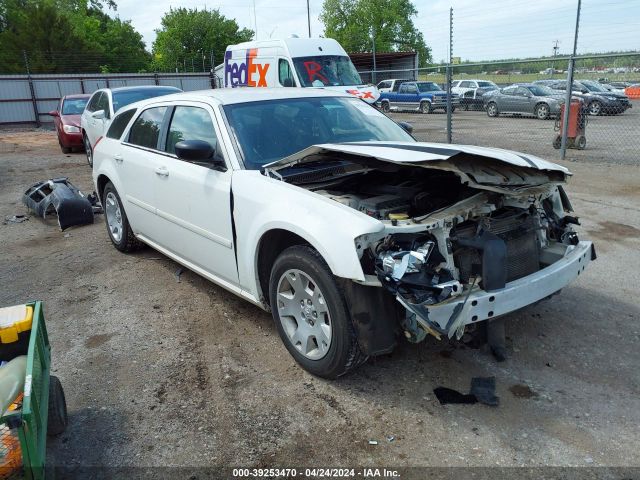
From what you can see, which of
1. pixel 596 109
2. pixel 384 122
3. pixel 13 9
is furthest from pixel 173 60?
pixel 384 122

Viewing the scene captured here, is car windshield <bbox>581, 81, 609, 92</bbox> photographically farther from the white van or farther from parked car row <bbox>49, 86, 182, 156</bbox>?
parked car row <bbox>49, 86, 182, 156</bbox>

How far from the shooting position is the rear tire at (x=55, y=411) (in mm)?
2889

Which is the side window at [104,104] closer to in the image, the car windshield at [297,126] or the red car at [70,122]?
the red car at [70,122]

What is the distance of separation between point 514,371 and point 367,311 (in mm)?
1158

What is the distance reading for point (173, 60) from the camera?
5666cm

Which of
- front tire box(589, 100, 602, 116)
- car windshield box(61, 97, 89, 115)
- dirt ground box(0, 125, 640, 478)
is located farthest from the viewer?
front tire box(589, 100, 602, 116)

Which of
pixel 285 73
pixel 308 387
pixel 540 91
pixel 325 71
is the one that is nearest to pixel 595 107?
pixel 540 91

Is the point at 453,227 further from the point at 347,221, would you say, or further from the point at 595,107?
the point at 595,107

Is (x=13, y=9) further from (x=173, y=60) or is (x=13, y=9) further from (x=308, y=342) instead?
(x=308, y=342)

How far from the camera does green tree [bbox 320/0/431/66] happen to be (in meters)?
59.4

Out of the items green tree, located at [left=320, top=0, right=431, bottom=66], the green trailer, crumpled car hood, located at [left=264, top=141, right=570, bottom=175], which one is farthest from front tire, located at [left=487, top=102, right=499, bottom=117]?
green tree, located at [left=320, top=0, right=431, bottom=66]

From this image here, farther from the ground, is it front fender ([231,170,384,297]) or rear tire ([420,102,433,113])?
front fender ([231,170,384,297])

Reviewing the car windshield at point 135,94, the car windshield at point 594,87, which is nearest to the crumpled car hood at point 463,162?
the car windshield at point 135,94

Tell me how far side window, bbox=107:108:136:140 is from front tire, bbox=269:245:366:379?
311cm
